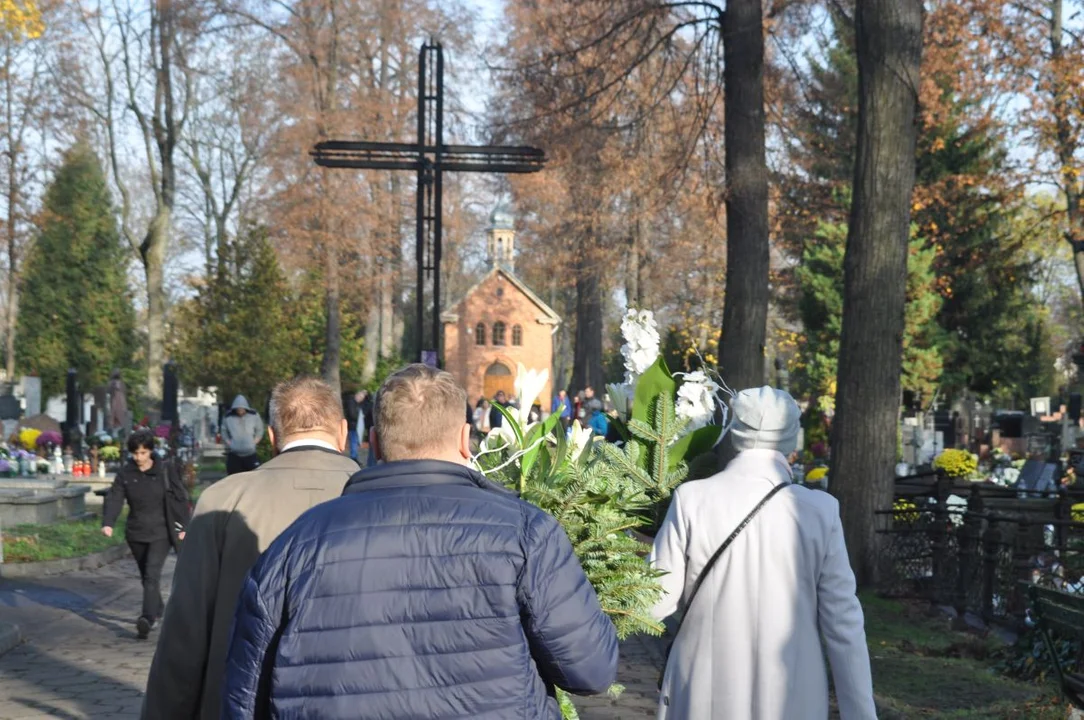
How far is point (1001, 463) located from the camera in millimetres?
26109

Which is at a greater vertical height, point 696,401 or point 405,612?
point 696,401

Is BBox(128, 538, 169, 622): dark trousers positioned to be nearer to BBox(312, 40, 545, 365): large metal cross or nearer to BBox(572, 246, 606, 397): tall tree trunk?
BBox(312, 40, 545, 365): large metal cross

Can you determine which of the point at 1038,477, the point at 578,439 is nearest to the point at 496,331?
the point at 1038,477

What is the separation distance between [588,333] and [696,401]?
3405 cm

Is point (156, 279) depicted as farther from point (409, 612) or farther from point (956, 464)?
point (409, 612)

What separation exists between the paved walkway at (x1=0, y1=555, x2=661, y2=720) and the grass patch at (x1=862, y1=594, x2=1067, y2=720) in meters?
1.47

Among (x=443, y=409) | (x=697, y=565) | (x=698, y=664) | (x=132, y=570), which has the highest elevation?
(x=443, y=409)

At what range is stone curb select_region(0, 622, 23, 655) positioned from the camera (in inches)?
389

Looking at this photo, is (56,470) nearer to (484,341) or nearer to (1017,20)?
(1017,20)

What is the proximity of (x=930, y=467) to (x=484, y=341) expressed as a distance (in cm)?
5731

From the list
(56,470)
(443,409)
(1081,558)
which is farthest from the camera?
(56,470)

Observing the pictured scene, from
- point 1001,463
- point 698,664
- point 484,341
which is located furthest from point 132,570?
point 484,341

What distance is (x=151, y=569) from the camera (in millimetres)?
10422

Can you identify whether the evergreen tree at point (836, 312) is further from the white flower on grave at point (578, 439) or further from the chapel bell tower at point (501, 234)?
the chapel bell tower at point (501, 234)
